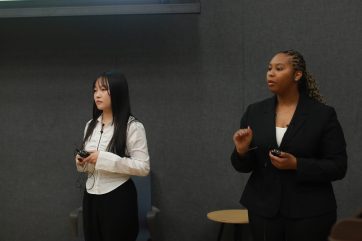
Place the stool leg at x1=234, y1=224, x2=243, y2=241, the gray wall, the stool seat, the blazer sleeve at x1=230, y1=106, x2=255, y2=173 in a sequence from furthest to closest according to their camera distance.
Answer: the gray wall
the stool leg at x1=234, y1=224, x2=243, y2=241
the stool seat
the blazer sleeve at x1=230, y1=106, x2=255, y2=173

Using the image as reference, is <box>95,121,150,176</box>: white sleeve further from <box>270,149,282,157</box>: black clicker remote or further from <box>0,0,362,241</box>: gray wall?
<box>0,0,362,241</box>: gray wall

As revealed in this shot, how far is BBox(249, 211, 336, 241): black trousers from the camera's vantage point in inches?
75.7

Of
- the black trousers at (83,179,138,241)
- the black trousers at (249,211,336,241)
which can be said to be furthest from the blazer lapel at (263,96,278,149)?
the black trousers at (83,179,138,241)

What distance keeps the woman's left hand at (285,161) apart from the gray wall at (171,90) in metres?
1.63

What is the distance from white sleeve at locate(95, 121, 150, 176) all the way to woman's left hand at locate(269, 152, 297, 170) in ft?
2.66

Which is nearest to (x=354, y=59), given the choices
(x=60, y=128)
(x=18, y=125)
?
(x=60, y=128)

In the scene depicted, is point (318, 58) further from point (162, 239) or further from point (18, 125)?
point (18, 125)

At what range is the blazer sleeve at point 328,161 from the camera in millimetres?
1940

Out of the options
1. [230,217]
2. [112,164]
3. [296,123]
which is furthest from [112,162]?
[230,217]

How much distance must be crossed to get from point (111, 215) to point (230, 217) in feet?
3.65

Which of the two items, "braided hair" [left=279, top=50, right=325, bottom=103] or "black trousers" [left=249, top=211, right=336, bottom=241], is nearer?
"black trousers" [left=249, top=211, right=336, bottom=241]

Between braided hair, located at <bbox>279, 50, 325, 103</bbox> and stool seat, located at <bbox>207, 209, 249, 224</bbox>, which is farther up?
braided hair, located at <bbox>279, 50, 325, 103</bbox>

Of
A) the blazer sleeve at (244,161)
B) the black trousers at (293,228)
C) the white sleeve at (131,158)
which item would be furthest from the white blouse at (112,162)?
the black trousers at (293,228)

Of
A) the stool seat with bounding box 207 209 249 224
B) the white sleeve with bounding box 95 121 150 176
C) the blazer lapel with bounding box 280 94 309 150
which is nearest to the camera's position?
the blazer lapel with bounding box 280 94 309 150
